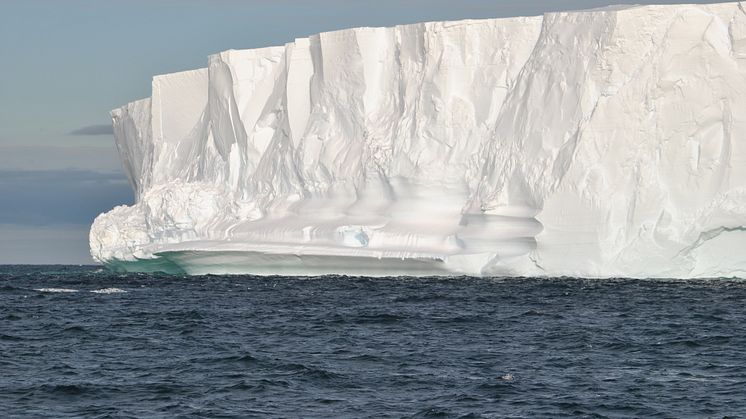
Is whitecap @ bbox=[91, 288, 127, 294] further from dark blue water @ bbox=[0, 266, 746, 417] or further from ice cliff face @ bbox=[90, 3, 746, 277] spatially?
ice cliff face @ bbox=[90, 3, 746, 277]

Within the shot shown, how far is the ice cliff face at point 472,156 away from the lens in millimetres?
23875

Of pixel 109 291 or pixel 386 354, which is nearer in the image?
pixel 386 354

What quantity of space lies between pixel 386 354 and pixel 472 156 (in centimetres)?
1327

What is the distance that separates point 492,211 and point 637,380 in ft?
42.7

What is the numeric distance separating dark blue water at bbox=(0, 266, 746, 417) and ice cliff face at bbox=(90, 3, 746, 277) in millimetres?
1536

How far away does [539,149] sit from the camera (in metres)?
25.4

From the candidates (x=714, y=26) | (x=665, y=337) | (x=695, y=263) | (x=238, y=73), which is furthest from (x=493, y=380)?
(x=238, y=73)

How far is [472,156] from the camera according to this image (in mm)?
27031

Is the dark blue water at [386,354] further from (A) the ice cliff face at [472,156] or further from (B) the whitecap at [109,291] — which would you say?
(B) the whitecap at [109,291]

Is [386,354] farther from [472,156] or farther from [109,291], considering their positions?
[472,156]

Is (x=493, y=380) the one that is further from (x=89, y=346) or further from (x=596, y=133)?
(x=596, y=133)

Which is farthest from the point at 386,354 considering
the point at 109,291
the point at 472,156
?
the point at 472,156

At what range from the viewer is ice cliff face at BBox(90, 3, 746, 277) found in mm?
23875

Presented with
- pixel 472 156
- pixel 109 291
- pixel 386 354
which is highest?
pixel 472 156
